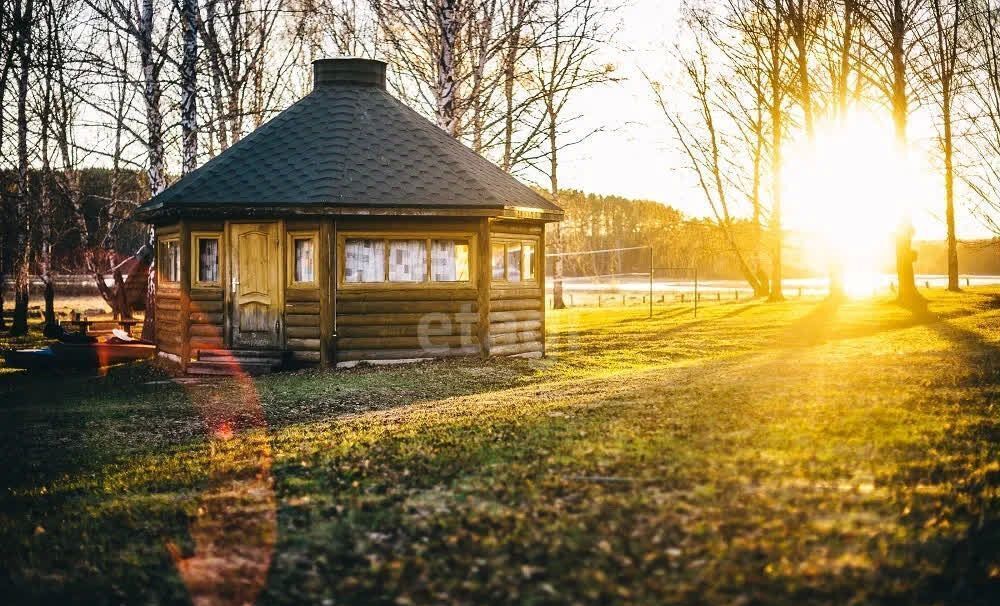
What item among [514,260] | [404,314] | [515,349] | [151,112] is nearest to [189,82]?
[151,112]

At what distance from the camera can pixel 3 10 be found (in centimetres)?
1102

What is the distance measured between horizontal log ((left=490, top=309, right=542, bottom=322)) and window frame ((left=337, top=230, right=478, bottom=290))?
0.92 meters

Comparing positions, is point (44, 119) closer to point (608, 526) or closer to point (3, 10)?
point (3, 10)

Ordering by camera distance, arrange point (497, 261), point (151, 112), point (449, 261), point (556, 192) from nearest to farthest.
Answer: point (449, 261) < point (497, 261) < point (151, 112) < point (556, 192)

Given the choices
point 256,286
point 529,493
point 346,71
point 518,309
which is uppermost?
point 346,71

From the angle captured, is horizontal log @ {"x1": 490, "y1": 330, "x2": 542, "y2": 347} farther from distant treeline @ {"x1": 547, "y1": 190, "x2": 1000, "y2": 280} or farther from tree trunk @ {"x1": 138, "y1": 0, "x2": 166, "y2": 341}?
distant treeline @ {"x1": 547, "y1": 190, "x2": 1000, "y2": 280}

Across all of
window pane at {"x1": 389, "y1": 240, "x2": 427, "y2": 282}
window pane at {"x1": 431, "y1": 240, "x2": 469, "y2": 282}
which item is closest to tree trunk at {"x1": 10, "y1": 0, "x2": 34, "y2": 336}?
window pane at {"x1": 389, "y1": 240, "x2": 427, "y2": 282}

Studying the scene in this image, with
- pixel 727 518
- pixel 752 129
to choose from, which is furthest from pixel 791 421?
pixel 752 129

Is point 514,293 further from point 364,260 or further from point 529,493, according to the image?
point 529,493

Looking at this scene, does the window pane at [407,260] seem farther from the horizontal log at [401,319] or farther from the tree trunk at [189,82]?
the tree trunk at [189,82]

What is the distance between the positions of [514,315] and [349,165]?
449 cm

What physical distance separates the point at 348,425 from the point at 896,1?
20.5 m

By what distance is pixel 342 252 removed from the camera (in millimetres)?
16141

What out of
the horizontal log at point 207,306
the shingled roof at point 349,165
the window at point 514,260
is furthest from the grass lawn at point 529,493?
the window at point 514,260
